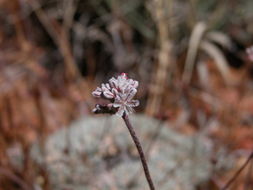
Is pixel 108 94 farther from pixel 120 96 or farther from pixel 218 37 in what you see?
pixel 218 37

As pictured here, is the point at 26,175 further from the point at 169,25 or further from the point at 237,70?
the point at 237,70

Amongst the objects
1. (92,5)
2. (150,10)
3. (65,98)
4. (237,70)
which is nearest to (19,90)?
(65,98)

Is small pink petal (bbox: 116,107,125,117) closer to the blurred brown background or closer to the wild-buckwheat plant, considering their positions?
the wild-buckwheat plant

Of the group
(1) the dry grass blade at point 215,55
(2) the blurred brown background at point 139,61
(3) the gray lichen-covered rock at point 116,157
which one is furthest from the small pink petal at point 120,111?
(1) the dry grass blade at point 215,55

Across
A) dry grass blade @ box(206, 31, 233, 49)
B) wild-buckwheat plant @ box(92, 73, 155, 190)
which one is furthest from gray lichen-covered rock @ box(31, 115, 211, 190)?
wild-buckwheat plant @ box(92, 73, 155, 190)

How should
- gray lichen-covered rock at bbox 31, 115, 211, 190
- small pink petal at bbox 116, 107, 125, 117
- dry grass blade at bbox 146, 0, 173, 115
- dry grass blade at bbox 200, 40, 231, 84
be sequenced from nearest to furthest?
small pink petal at bbox 116, 107, 125, 117
gray lichen-covered rock at bbox 31, 115, 211, 190
dry grass blade at bbox 146, 0, 173, 115
dry grass blade at bbox 200, 40, 231, 84

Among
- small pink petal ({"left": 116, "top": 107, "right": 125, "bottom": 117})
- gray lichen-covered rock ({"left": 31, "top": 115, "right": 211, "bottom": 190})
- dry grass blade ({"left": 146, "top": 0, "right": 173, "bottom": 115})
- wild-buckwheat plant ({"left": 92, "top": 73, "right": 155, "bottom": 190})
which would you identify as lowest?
small pink petal ({"left": 116, "top": 107, "right": 125, "bottom": 117})

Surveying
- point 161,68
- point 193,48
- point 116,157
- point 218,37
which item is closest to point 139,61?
point 161,68
